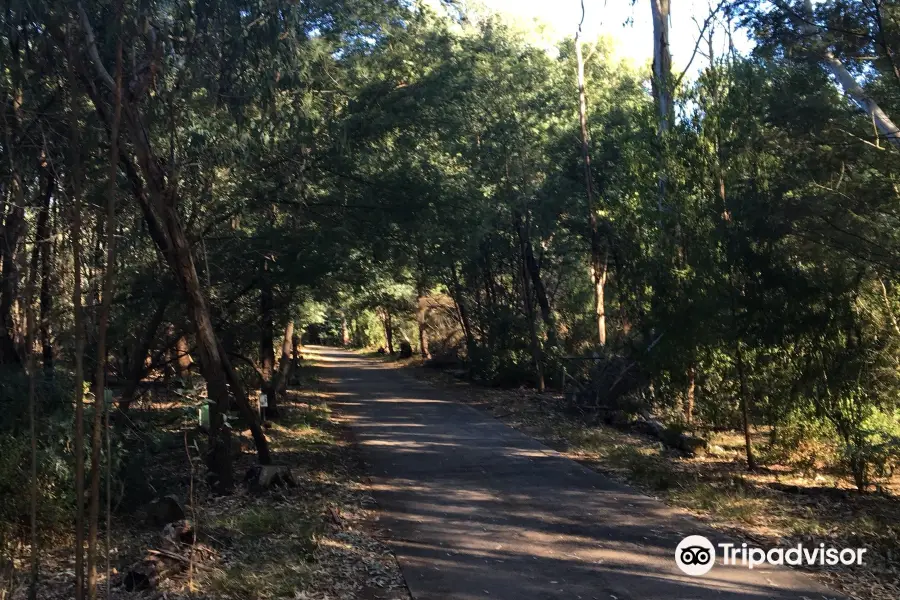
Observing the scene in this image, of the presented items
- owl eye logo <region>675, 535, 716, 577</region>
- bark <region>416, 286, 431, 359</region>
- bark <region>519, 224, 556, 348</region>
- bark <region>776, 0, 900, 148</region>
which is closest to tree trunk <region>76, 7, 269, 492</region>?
owl eye logo <region>675, 535, 716, 577</region>

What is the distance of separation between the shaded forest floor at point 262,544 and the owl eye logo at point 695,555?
2477 millimetres

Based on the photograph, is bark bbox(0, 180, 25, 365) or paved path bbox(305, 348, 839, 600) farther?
bark bbox(0, 180, 25, 365)

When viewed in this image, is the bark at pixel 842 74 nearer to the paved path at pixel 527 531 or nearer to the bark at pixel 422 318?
the paved path at pixel 527 531

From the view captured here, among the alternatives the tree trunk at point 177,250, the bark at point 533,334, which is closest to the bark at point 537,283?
the bark at point 533,334

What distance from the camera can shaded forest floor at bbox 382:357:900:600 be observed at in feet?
23.2

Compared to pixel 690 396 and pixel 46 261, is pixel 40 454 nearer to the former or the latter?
pixel 46 261

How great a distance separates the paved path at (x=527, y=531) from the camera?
648 cm

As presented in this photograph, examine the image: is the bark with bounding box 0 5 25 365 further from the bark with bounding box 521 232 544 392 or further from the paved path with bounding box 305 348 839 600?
the bark with bounding box 521 232 544 392

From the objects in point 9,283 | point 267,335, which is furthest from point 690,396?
point 9,283

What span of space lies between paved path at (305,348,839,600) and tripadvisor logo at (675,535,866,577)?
13 centimetres

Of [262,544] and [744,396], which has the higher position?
[744,396]

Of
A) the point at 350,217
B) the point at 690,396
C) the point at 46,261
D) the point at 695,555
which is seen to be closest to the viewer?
the point at 695,555

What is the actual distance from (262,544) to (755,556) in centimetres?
469

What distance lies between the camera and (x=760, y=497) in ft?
32.0
